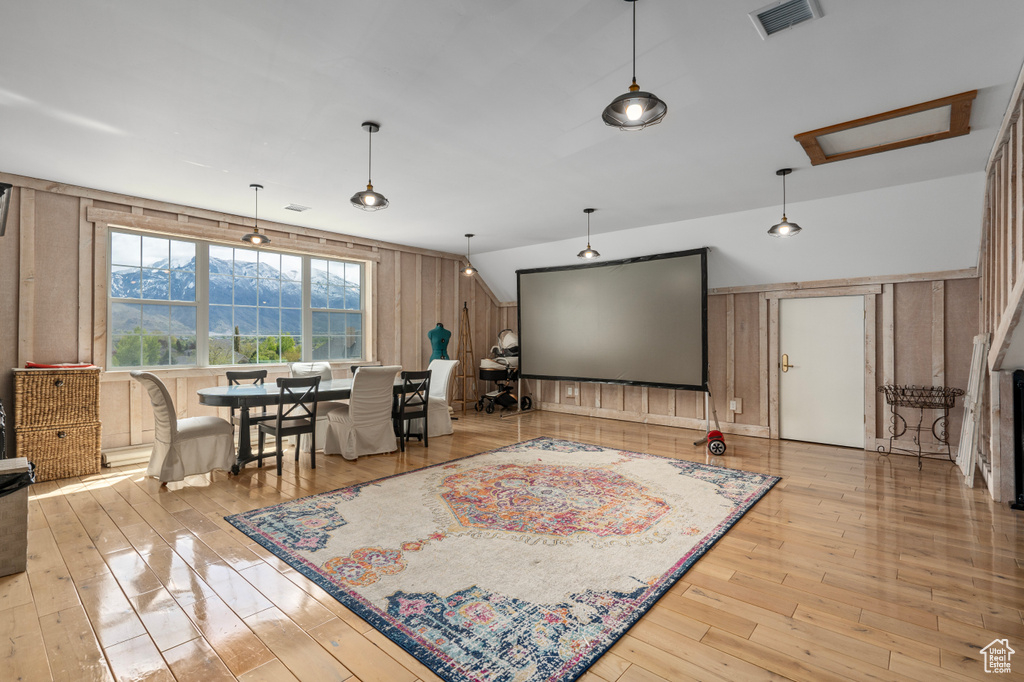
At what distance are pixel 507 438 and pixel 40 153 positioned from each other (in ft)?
17.5

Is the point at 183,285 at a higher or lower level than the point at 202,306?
higher

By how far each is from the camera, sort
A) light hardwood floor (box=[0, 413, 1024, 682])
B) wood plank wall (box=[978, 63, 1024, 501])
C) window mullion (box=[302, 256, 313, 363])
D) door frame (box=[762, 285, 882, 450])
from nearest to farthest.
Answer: light hardwood floor (box=[0, 413, 1024, 682]), wood plank wall (box=[978, 63, 1024, 501]), door frame (box=[762, 285, 882, 450]), window mullion (box=[302, 256, 313, 363])

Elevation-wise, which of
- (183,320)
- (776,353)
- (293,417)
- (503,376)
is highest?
(183,320)

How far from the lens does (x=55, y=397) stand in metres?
4.44

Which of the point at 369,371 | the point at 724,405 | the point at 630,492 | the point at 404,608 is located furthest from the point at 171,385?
the point at 724,405

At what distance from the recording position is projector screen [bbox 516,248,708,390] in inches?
254

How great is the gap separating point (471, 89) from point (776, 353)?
5.35 metres

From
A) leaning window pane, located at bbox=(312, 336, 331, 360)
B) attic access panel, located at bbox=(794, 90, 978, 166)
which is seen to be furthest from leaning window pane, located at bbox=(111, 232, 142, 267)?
attic access panel, located at bbox=(794, 90, 978, 166)

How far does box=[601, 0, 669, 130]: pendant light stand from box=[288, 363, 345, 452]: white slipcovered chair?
4081 mm

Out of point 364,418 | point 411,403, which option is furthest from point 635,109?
point 411,403

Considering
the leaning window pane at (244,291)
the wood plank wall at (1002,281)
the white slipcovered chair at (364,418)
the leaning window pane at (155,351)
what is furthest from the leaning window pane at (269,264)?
the wood plank wall at (1002,281)

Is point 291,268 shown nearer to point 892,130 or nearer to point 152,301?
point 152,301

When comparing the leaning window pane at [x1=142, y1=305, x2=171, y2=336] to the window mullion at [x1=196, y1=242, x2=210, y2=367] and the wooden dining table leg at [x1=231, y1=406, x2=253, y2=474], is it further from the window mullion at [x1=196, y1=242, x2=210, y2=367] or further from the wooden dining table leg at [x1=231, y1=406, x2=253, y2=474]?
the wooden dining table leg at [x1=231, y1=406, x2=253, y2=474]

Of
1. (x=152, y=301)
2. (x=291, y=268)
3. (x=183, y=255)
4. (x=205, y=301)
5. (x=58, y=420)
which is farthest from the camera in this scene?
(x=291, y=268)
